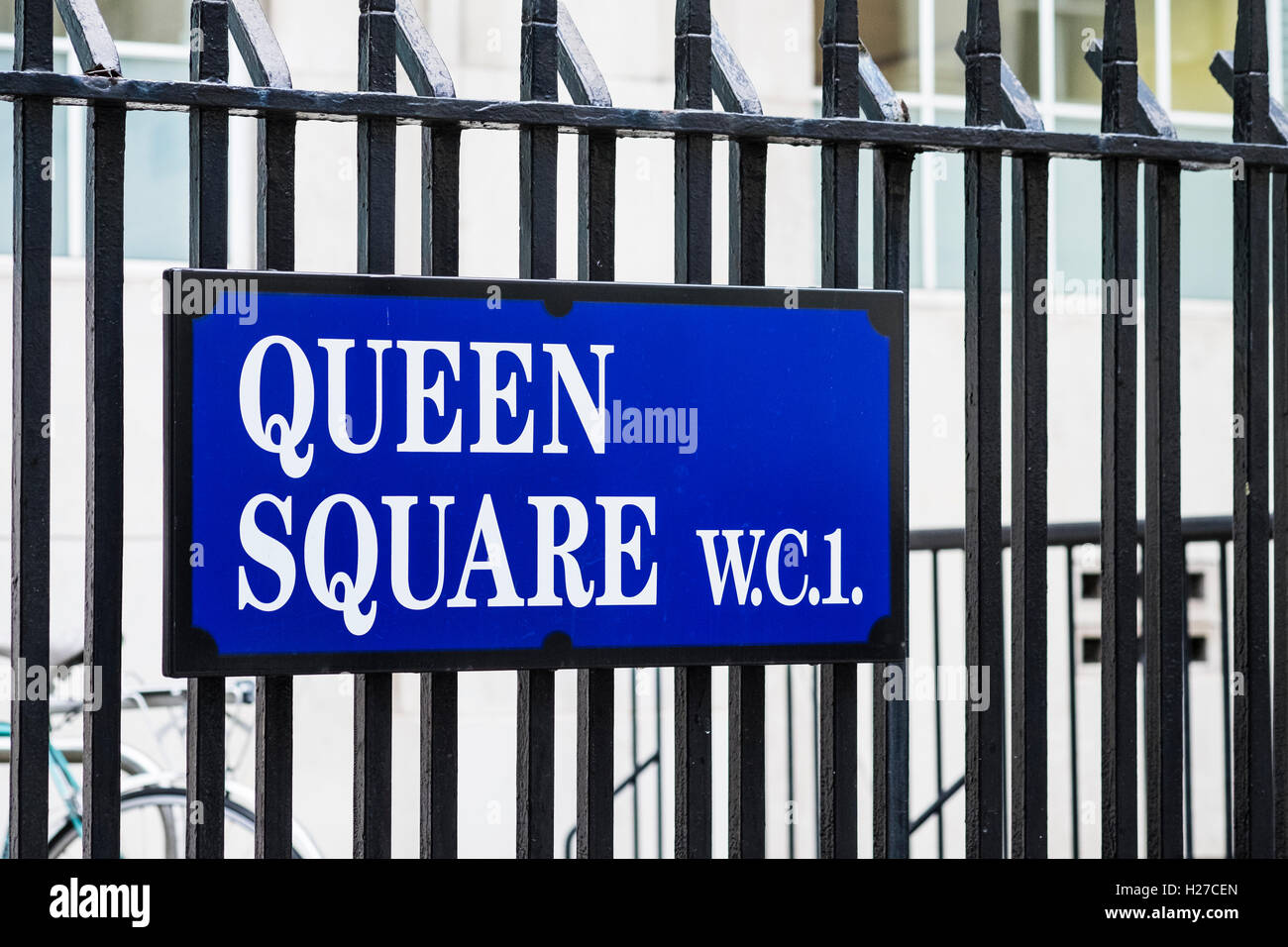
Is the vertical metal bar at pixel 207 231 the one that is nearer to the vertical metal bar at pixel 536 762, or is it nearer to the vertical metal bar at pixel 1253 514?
the vertical metal bar at pixel 536 762

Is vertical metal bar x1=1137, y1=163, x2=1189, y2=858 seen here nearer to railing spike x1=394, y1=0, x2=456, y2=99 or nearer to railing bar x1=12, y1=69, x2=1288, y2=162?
railing bar x1=12, y1=69, x2=1288, y2=162

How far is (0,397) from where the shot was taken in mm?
5672

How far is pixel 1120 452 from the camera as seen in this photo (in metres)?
2.75

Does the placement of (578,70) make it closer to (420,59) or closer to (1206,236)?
(420,59)

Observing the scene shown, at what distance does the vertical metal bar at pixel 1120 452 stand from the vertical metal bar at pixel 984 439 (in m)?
0.24

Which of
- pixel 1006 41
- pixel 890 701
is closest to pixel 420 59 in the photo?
pixel 890 701

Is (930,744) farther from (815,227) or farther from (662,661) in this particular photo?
(662,661)

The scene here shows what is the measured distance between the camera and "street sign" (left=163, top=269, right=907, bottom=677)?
2.24 m

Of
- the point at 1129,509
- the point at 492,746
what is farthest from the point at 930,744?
the point at 1129,509

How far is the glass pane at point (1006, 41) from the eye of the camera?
7.18 metres

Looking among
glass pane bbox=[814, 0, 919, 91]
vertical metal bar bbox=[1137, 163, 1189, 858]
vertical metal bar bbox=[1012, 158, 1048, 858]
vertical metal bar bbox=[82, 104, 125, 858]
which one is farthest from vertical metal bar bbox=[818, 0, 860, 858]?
glass pane bbox=[814, 0, 919, 91]
